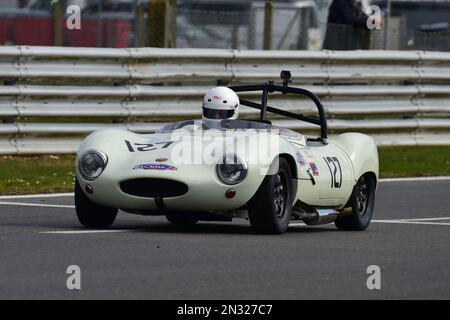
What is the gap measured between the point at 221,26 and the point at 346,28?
5.58ft

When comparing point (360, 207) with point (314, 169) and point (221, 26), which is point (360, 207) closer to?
point (314, 169)

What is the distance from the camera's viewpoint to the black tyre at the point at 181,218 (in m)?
10.2

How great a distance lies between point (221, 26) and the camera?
18969 mm

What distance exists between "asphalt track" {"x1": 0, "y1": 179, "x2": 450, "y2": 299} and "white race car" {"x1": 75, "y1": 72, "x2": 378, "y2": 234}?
19 cm

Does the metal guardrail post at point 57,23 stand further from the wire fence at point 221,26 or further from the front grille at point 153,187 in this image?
the front grille at point 153,187

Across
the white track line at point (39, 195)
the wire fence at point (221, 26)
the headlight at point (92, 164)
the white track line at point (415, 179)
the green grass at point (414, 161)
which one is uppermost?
the wire fence at point (221, 26)

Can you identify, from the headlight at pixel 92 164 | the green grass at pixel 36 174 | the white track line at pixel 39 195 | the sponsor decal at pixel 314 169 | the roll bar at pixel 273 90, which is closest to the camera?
the headlight at pixel 92 164

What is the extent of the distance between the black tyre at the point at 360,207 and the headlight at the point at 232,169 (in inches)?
68.8

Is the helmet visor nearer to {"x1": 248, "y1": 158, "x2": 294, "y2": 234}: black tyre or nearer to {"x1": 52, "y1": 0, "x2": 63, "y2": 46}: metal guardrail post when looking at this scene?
{"x1": 248, "y1": 158, "x2": 294, "y2": 234}: black tyre

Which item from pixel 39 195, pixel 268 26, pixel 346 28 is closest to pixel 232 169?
pixel 39 195

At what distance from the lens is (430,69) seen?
61.4 ft

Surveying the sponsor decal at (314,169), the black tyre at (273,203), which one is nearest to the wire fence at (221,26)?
the sponsor decal at (314,169)

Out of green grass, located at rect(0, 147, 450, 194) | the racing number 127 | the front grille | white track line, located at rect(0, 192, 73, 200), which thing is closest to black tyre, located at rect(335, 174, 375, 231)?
the racing number 127
